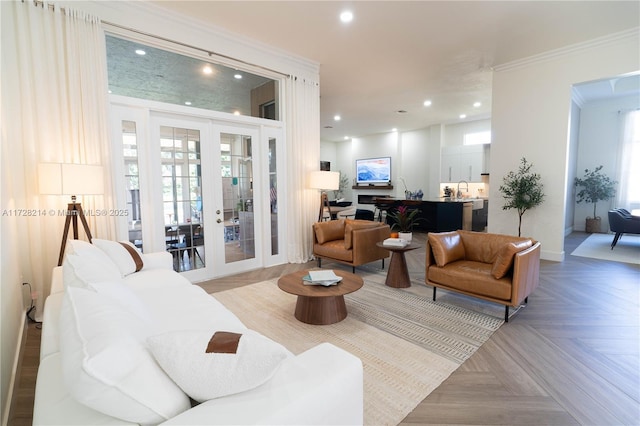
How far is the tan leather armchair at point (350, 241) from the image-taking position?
14.5ft

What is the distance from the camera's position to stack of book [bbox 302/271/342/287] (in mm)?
2975

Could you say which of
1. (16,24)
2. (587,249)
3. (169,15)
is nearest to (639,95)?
(587,249)

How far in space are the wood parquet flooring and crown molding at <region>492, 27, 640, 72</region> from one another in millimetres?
3481

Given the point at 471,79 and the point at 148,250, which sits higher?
the point at 471,79

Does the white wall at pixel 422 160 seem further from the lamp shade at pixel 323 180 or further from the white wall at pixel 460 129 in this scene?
→ the lamp shade at pixel 323 180

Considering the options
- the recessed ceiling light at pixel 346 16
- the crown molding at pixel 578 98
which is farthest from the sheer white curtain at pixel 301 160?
the crown molding at pixel 578 98

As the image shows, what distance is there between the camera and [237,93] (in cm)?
475

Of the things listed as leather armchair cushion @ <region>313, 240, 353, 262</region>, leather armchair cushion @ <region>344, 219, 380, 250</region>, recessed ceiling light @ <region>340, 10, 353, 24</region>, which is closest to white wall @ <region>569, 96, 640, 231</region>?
leather armchair cushion @ <region>344, 219, 380, 250</region>

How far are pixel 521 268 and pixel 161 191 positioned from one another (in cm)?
408

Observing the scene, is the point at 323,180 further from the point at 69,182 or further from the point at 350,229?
the point at 69,182

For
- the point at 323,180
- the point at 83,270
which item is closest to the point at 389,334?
the point at 83,270

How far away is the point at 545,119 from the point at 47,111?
6.67 m

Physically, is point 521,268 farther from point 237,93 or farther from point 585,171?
point 585,171

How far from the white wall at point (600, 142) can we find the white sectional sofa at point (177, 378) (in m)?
8.88
